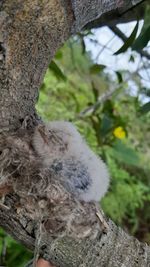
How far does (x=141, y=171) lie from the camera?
152 inches

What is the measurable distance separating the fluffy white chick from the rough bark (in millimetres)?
13

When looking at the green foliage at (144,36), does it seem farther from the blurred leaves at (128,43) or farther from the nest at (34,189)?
the nest at (34,189)

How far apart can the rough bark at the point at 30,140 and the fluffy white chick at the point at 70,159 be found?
13 mm

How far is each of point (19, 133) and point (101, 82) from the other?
3.08 m

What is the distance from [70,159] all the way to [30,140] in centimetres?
6

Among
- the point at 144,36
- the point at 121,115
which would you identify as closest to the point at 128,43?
the point at 144,36

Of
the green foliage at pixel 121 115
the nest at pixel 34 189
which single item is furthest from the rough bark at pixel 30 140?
the green foliage at pixel 121 115

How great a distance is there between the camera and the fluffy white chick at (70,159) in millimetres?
623

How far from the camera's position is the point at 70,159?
65 cm

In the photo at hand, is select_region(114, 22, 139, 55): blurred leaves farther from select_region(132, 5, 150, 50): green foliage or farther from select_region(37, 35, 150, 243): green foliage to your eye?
select_region(37, 35, 150, 243): green foliage

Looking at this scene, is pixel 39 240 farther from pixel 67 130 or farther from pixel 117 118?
pixel 117 118

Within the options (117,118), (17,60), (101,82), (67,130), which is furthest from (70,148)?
(101,82)

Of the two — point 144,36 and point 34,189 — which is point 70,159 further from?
point 144,36

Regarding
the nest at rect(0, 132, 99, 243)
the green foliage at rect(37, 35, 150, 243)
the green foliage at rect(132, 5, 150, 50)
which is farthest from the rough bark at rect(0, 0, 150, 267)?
the green foliage at rect(37, 35, 150, 243)
